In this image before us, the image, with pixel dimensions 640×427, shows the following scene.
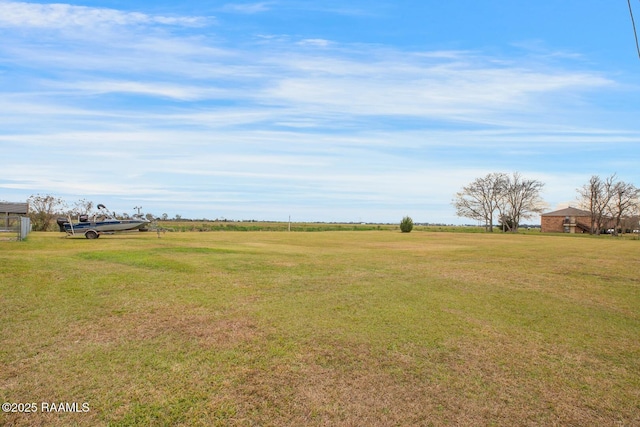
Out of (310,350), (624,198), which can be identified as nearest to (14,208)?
(310,350)

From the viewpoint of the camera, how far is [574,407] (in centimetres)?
430

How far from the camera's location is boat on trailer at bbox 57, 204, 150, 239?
883 inches

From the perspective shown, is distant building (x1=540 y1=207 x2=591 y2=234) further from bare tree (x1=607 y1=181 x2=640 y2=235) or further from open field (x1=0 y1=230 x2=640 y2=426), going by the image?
open field (x1=0 y1=230 x2=640 y2=426)

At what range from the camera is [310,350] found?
562 cm

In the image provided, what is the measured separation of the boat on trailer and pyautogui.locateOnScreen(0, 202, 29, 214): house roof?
45.5ft

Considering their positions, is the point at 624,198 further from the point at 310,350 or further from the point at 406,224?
the point at 310,350

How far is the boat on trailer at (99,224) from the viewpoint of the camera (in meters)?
22.4

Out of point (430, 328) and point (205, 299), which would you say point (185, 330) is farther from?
point (430, 328)

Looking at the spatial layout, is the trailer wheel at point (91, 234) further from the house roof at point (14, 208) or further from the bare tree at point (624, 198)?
the bare tree at point (624, 198)

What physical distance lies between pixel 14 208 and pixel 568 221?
303 ft

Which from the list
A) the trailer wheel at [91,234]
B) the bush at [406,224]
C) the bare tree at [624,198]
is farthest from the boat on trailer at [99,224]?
the bare tree at [624,198]

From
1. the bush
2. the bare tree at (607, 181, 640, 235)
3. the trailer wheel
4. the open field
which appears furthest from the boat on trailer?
the bare tree at (607, 181, 640, 235)

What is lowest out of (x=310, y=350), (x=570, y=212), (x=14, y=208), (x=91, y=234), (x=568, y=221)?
(x=310, y=350)

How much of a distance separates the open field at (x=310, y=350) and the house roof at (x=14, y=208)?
90.4 ft
